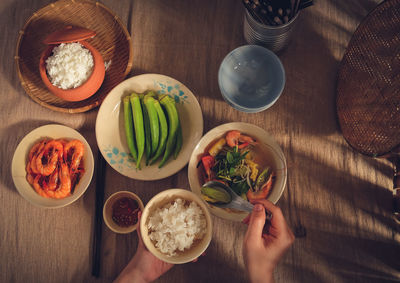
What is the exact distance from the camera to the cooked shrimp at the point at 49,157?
49.5 inches

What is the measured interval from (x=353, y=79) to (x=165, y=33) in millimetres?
824

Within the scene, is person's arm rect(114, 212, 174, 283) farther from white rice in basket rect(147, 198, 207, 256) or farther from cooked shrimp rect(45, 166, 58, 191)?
cooked shrimp rect(45, 166, 58, 191)

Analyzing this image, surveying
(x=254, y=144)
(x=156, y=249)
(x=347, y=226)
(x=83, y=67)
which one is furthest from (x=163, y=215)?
(x=347, y=226)

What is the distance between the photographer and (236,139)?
4.00 ft

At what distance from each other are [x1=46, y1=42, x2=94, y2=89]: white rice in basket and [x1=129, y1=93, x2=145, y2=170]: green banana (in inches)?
8.1

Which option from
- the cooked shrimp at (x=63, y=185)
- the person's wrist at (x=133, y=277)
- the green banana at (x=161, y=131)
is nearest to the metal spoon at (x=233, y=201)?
the green banana at (x=161, y=131)

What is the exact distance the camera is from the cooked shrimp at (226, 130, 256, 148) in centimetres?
121

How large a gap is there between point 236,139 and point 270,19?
0.47 metres

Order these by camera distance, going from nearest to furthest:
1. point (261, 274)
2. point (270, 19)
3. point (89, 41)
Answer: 1. point (261, 274)
2. point (270, 19)
3. point (89, 41)

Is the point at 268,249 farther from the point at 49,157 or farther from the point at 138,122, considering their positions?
the point at 49,157

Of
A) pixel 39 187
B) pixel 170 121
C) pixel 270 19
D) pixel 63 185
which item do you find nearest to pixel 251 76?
pixel 270 19

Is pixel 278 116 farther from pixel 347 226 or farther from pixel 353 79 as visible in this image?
pixel 347 226

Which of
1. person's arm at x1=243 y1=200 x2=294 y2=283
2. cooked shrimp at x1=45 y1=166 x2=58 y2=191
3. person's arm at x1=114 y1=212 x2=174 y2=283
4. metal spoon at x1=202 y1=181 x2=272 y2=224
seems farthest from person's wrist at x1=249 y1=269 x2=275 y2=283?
cooked shrimp at x1=45 y1=166 x2=58 y2=191

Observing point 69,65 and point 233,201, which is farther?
point 69,65
